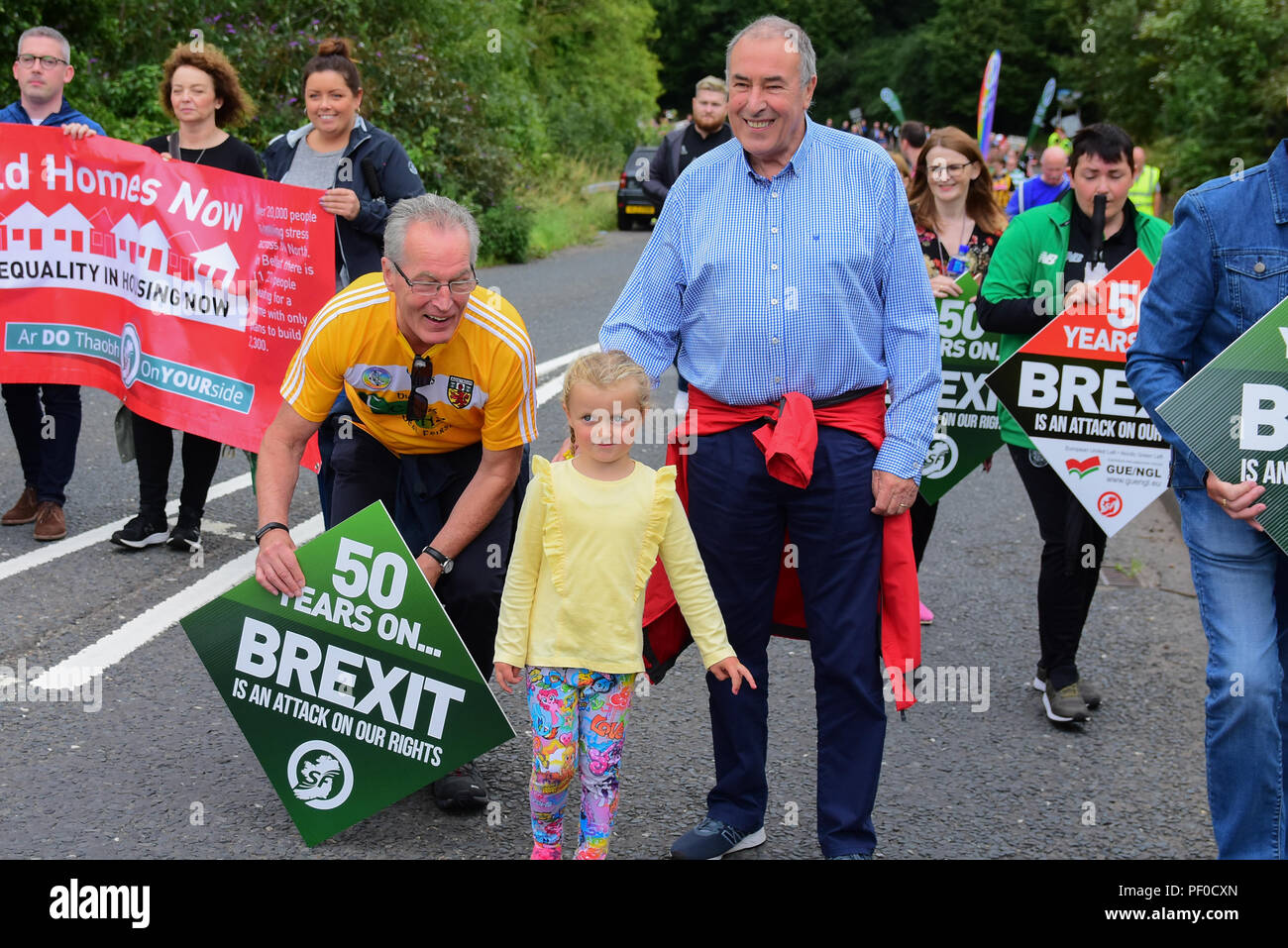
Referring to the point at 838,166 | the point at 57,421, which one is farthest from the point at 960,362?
the point at 57,421

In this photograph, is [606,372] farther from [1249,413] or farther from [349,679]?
[1249,413]

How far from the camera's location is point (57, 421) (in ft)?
24.0

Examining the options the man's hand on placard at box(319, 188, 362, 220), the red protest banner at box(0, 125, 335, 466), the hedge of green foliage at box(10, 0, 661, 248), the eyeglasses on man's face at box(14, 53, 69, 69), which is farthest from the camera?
the hedge of green foliage at box(10, 0, 661, 248)

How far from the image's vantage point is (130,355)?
23.3 feet

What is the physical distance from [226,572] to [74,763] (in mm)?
2089

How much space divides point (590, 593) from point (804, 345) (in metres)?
0.85

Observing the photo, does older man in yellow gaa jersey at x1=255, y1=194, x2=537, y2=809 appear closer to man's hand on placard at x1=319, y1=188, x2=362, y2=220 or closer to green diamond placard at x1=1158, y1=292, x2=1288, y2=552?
green diamond placard at x1=1158, y1=292, x2=1288, y2=552

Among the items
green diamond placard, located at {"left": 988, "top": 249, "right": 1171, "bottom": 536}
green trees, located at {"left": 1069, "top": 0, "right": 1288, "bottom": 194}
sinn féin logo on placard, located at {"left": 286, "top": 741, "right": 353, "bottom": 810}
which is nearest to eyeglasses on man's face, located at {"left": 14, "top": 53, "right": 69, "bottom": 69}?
sinn féin logo on placard, located at {"left": 286, "top": 741, "right": 353, "bottom": 810}

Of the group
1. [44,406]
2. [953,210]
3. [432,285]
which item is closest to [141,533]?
[44,406]

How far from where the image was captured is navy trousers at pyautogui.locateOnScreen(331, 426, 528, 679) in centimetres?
444

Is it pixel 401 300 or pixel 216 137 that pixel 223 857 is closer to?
pixel 401 300

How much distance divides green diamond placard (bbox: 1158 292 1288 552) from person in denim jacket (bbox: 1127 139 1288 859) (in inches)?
1.9

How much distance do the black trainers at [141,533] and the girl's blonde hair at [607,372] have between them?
12.3 ft

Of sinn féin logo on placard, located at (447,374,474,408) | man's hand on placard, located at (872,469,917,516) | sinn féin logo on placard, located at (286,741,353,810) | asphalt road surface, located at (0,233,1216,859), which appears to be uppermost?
sinn féin logo on placard, located at (447,374,474,408)
